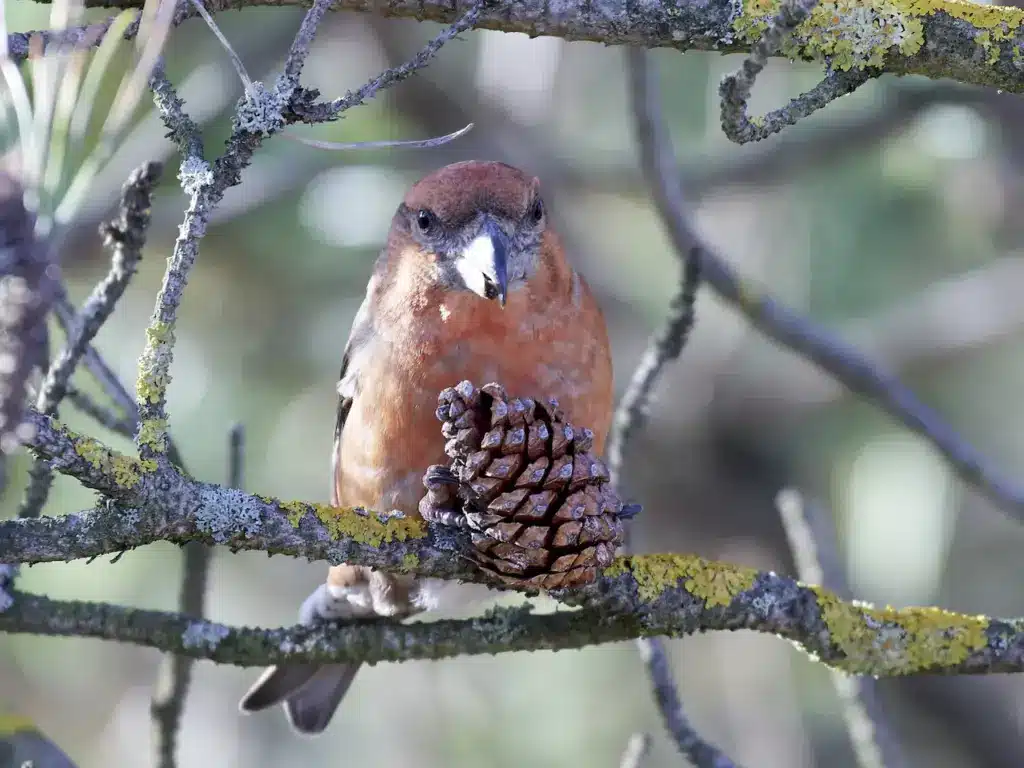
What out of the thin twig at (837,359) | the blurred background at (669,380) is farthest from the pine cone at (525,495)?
the blurred background at (669,380)

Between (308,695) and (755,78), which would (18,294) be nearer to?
(755,78)

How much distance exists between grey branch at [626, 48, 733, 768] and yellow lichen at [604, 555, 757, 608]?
394 millimetres

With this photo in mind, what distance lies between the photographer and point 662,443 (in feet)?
18.4

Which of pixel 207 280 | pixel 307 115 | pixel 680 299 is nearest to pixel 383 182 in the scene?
pixel 207 280

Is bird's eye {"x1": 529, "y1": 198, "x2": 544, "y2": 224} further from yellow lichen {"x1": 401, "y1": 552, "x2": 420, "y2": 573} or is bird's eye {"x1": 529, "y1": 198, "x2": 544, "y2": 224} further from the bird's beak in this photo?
yellow lichen {"x1": 401, "y1": 552, "x2": 420, "y2": 573}

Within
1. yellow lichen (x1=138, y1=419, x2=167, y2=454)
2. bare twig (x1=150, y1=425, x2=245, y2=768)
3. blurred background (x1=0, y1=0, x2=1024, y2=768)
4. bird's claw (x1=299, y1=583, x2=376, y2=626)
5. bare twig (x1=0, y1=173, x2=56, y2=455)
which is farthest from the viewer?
blurred background (x1=0, y1=0, x2=1024, y2=768)

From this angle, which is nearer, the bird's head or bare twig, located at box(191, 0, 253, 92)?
bare twig, located at box(191, 0, 253, 92)

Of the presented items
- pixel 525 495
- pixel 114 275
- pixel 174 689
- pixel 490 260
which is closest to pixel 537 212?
pixel 490 260

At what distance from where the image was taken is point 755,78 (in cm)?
170

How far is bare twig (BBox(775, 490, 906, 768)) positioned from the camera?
2803 millimetres

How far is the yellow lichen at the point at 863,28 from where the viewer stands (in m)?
2.00

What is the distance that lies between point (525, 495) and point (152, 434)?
669mm

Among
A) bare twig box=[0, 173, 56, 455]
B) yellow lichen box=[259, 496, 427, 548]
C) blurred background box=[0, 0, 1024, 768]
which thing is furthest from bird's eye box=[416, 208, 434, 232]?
blurred background box=[0, 0, 1024, 768]

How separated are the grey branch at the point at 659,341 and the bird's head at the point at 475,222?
1.10 ft
